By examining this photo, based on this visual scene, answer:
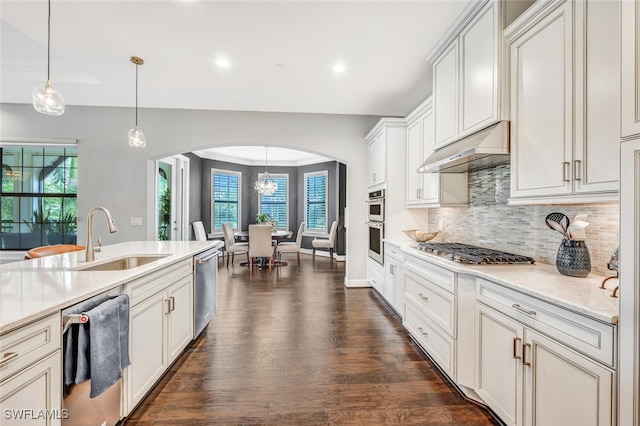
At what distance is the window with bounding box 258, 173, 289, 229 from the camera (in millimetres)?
8555

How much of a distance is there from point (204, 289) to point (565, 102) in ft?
10.3

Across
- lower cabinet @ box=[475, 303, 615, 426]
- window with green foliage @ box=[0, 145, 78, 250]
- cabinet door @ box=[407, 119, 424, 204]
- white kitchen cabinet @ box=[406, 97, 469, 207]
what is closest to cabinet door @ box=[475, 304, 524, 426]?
lower cabinet @ box=[475, 303, 615, 426]

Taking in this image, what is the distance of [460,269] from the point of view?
1849mm

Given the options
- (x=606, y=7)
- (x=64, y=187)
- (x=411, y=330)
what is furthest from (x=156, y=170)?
(x=606, y=7)

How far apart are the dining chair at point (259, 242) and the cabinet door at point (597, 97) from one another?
5.07 meters

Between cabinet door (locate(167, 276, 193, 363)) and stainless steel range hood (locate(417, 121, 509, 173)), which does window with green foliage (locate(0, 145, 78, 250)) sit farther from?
stainless steel range hood (locate(417, 121, 509, 173))

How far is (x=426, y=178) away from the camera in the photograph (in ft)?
10.7

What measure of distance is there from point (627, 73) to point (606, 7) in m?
0.55

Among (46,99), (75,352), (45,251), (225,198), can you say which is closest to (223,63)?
(46,99)

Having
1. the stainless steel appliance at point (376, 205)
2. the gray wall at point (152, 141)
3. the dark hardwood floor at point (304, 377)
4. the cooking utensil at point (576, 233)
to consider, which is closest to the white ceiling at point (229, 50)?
the gray wall at point (152, 141)

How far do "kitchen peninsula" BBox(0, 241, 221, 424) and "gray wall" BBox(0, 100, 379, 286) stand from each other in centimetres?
227

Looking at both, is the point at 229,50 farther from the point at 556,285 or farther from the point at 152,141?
the point at 556,285

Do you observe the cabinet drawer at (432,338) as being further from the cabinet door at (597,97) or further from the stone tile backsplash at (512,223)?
the cabinet door at (597,97)

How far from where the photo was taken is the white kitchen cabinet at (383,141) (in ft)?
12.5
